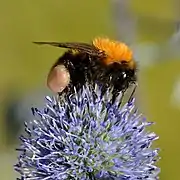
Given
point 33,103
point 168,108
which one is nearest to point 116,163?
point 33,103

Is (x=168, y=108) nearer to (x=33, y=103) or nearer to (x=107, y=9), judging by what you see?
(x=107, y=9)

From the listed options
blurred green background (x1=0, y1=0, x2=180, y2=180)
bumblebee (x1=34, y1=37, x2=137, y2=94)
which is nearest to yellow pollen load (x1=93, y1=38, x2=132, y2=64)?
bumblebee (x1=34, y1=37, x2=137, y2=94)

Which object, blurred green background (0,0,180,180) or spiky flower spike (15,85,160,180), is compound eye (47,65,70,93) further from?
blurred green background (0,0,180,180)

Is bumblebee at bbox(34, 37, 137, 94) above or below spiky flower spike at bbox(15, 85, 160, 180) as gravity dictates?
above

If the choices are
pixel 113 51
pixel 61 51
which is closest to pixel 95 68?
pixel 113 51

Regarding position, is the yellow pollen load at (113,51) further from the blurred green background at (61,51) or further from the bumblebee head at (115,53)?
the blurred green background at (61,51)

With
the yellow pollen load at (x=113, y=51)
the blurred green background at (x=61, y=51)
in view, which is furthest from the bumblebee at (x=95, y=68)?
the blurred green background at (x=61, y=51)
